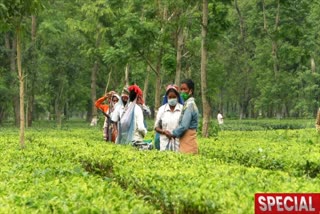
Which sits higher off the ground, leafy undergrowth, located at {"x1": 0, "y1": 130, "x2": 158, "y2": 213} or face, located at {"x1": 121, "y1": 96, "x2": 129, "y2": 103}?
face, located at {"x1": 121, "y1": 96, "x2": 129, "y2": 103}

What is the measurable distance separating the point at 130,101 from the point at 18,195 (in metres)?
5.81

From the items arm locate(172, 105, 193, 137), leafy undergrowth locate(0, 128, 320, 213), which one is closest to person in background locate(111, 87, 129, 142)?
arm locate(172, 105, 193, 137)

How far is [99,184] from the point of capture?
562 centimetres

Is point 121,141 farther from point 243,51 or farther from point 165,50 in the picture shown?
point 243,51

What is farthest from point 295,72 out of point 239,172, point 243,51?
point 239,172

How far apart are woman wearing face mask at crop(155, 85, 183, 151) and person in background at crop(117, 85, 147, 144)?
120 cm

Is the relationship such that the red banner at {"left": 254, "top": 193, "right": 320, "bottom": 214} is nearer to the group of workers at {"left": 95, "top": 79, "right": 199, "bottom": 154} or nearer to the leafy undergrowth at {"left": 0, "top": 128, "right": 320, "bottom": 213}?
the leafy undergrowth at {"left": 0, "top": 128, "right": 320, "bottom": 213}

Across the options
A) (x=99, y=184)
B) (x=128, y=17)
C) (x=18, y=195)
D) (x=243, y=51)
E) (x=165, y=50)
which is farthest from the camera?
(x=243, y=51)

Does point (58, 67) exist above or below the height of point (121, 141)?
above

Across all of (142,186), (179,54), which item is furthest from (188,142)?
(179,54)

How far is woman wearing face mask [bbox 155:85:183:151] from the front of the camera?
29.6 ft

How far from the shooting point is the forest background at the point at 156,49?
1694 centimetres

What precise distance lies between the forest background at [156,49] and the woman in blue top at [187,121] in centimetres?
429

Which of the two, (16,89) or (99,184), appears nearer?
(99,184)
